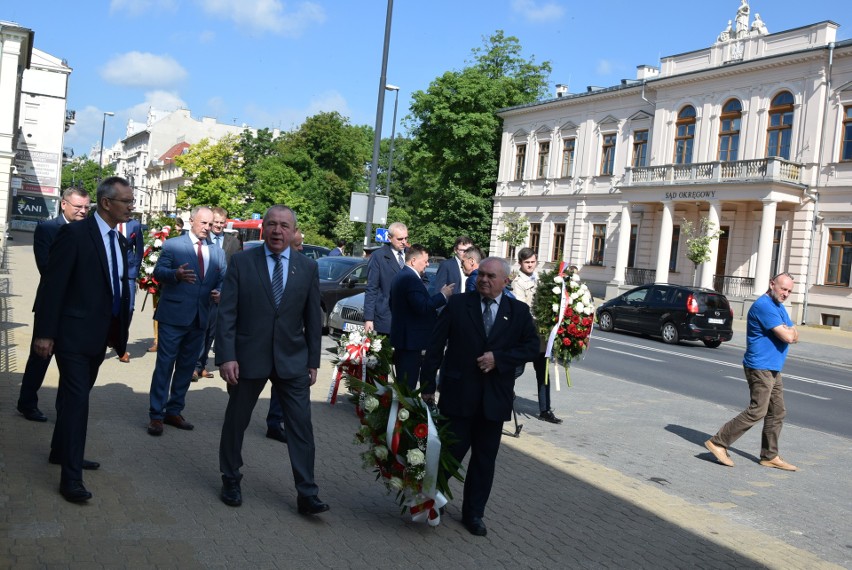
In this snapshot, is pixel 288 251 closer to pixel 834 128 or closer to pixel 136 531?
pixel 136 531

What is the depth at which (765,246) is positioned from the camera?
35.0 meters

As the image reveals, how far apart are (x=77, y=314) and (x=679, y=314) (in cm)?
2105

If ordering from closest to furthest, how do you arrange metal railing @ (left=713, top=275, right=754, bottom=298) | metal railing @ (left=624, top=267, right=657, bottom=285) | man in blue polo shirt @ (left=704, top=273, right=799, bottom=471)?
man in blue polo shirt @ (left=704, top=273, right=799, bottom=471) → metal railing @ (left=713, top=275, right=754, bottom=298) → metal railing @ (left=624, top=267, right=657, bottom=285)

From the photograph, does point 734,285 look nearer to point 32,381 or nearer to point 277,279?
point 32,381

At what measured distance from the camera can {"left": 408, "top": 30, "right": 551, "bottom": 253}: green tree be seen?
2040 inches

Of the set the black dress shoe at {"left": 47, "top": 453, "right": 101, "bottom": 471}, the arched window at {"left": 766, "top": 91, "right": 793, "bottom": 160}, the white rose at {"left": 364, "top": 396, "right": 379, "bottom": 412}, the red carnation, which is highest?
the arched window at {"left": 766, "top": 91, "right": 793, "bottom": 160}

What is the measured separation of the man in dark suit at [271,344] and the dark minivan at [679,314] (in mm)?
18504

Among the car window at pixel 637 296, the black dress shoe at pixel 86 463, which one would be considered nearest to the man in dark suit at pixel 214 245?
the black dress shoe at pixel 86 463

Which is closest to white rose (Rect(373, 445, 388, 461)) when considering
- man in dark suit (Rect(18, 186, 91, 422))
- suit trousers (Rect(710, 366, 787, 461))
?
man in dark suit (Rect(18, 186, 91, 422))

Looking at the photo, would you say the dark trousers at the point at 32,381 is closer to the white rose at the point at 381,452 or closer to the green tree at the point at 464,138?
the white rose at the point at 381,452

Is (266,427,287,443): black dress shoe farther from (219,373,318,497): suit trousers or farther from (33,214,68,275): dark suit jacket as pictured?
(33,214,68,275): dark suit jacket

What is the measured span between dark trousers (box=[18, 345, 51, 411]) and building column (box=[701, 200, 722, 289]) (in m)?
32.5

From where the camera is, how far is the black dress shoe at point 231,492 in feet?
18.1

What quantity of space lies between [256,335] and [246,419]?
1.97ft
